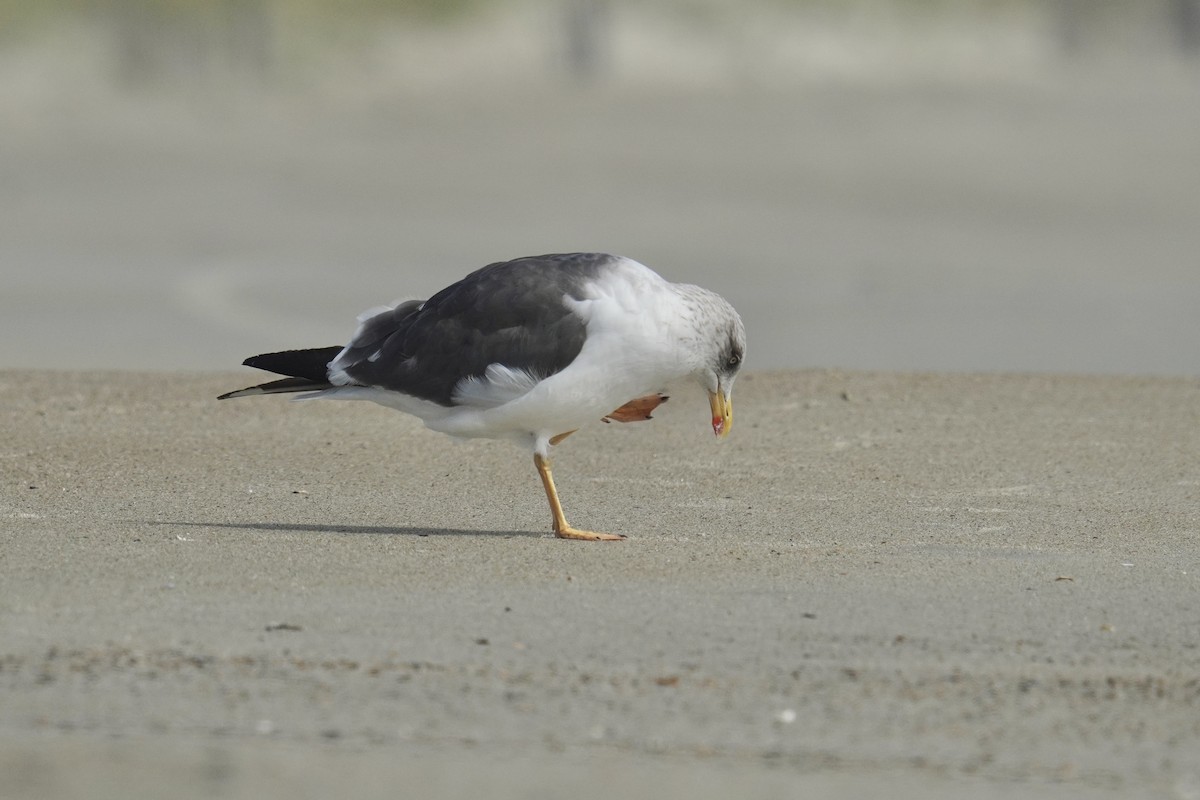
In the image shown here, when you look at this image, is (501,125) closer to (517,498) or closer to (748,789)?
(517,498)

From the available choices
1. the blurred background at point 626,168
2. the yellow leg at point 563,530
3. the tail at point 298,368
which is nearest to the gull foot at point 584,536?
the yellow leg at point 563,530

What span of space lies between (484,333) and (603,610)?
1.66 metres

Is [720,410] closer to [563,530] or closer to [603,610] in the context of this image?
[563,530]

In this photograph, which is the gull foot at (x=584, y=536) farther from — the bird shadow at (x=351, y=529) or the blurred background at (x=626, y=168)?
the blurred background at (x=626, y=168)

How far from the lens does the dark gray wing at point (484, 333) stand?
24.3 feet

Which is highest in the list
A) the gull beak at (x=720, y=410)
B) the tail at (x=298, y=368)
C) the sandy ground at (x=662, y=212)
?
the tail at (x=298, y=368)

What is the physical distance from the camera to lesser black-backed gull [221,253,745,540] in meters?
7.37

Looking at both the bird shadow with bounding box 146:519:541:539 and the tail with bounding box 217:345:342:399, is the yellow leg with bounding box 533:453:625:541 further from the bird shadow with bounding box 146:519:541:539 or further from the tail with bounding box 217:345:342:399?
the tail with bounding box 217:345:342:399

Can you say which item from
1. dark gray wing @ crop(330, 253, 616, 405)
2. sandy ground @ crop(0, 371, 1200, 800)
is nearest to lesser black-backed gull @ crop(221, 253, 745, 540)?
dark gray wing @ crop(330, 253, 616, 405)

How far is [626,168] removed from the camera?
32.4 metres

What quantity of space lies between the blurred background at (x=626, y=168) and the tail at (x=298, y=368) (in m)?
7.08

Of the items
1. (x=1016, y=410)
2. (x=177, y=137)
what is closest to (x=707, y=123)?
(x=177, y=137)

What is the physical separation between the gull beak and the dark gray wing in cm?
75

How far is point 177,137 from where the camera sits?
3584 centimetres
